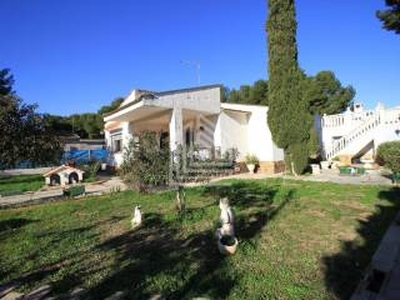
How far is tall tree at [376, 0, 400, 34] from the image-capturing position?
1624 cm

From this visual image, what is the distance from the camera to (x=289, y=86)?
17.8 m

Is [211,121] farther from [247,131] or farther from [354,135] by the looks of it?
[354,135]

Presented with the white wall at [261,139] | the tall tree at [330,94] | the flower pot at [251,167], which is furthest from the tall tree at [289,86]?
the tall tree at [330,94]

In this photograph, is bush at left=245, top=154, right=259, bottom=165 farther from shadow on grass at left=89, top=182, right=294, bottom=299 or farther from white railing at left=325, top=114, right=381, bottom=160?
shadow on grass at left=89, top=182, right=294, bottom=299

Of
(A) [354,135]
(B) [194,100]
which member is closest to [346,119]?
(A) [354,135]

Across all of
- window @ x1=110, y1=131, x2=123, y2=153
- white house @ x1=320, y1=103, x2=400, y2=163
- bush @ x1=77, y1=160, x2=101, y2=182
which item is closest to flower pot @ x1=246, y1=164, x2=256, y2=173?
white house @ x1=320, y1=103, x2=400, y2=163

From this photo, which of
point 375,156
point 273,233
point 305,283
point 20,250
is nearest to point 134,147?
point 20,250

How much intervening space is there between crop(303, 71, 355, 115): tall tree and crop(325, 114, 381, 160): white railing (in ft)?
74.4

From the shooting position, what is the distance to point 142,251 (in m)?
6.73

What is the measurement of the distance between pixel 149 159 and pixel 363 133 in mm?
16519

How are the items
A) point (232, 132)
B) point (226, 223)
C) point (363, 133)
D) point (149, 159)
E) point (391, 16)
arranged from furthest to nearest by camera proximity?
point (363, 133)
point (232, 132)
point (391, 16)
point (149, 159)
point (226, 223)

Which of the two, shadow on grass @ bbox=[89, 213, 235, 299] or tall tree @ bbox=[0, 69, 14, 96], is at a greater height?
tall tree @ bbox=[0, 69, 14, 96]

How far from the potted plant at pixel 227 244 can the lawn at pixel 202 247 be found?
135 mm

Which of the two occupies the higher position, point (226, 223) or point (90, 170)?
point (90, 170)
